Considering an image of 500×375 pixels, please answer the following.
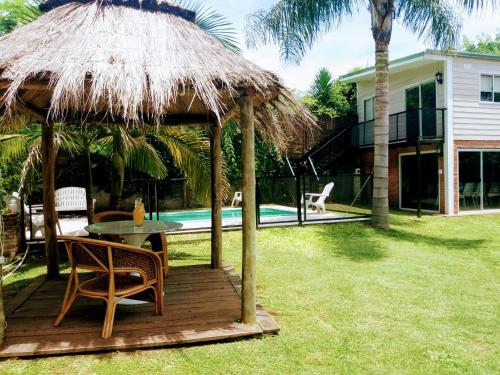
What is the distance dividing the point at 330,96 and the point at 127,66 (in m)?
17.3

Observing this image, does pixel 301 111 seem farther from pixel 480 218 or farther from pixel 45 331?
pixel 480 218

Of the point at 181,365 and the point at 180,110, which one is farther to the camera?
the point at 180,110

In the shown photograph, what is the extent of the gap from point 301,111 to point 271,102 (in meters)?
0.43

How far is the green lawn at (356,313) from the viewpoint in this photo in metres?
3.49

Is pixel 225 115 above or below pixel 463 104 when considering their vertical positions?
below

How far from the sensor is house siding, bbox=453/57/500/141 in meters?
14.2

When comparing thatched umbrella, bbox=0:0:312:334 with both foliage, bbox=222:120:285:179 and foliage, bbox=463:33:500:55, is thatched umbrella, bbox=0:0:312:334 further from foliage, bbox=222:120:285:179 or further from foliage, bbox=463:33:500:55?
foliage, bbox=463:33:500:55

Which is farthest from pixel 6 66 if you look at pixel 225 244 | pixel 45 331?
pixel 225 244

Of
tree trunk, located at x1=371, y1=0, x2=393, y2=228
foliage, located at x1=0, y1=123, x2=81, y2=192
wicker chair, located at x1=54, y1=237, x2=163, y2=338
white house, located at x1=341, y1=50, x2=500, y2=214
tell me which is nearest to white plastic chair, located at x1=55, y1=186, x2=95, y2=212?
foliage, located at x1=0, y1=123, x2=81, y2=192

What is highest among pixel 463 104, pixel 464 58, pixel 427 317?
pixel 464 58

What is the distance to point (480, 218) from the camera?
1291cm

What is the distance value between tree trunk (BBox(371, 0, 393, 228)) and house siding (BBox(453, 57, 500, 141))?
4.67m

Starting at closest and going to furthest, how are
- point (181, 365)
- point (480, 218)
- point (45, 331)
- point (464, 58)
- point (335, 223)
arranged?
point (181, 365)
point (45, 331)
point (335, 223)
point (480, 218)
point (464, 58)

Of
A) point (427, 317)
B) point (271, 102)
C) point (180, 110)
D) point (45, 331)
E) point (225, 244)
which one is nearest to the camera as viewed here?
point (45, 331)
